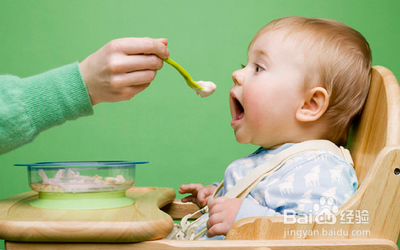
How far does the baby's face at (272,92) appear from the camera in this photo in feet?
2.87

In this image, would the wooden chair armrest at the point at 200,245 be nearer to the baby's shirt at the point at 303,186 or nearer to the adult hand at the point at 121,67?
the baby's shirt at the point at 303,186

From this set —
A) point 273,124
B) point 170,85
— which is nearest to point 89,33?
point 170,85

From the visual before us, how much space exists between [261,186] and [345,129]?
24 cm

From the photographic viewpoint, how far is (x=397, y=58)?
1633 mm

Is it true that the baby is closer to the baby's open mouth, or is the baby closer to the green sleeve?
the baby's open mouth

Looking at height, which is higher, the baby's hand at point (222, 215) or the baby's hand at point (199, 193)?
the baby's hand at point (222, 215)

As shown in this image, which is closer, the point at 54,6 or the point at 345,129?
the point at 345,129

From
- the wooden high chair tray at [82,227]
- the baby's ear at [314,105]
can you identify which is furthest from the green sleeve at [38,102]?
the baby's ear at [314,105]

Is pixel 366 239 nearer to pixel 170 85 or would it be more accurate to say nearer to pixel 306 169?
pixel 306 169

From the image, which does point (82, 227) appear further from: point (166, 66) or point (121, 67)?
point (166, 66)

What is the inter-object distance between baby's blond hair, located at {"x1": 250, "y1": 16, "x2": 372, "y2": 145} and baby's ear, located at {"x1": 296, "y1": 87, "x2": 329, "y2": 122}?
0.05 ft

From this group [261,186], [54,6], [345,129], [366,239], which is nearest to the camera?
[366,239]

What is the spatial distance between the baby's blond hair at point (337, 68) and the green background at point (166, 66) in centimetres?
76

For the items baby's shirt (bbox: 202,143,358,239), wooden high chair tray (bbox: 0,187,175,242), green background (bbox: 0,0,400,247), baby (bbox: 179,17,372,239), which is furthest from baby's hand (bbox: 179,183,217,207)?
green background (bbox: 0,0,400,247)
